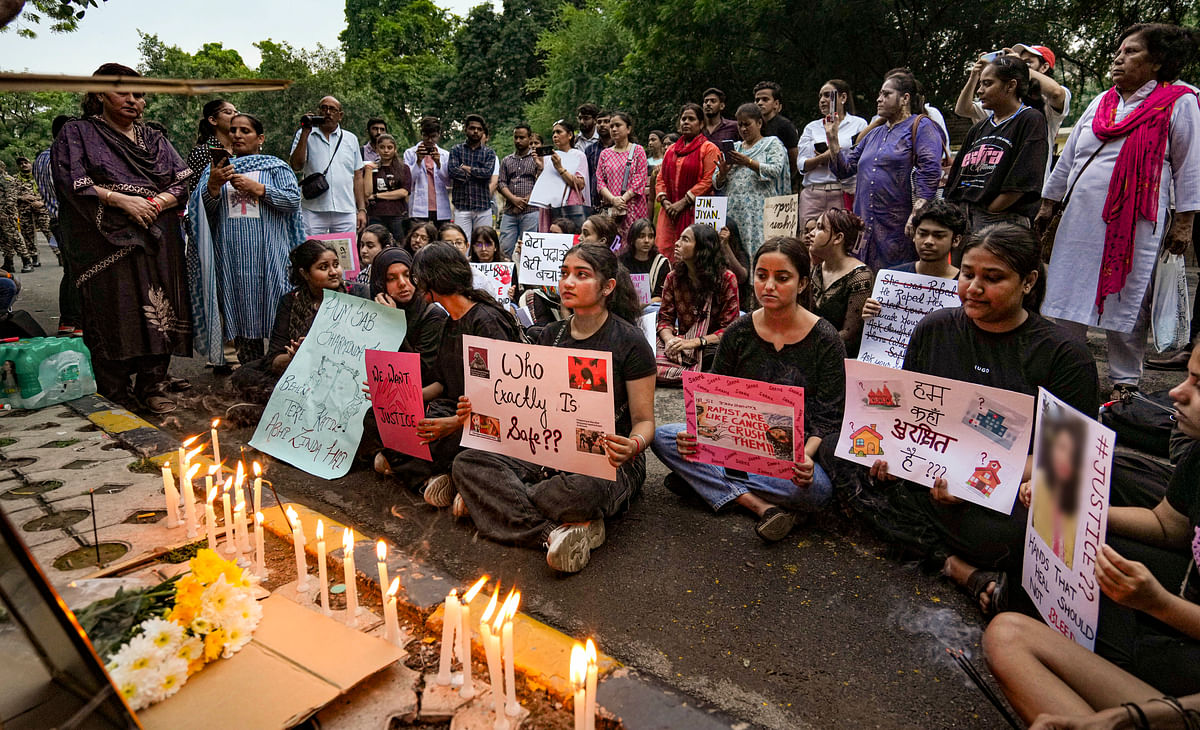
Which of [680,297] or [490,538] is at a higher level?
[680,297]

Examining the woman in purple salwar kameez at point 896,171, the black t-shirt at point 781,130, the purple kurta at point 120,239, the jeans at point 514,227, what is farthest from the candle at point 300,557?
the jeans at point 514,227

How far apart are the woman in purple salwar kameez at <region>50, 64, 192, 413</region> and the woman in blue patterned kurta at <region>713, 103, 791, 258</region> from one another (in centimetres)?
470

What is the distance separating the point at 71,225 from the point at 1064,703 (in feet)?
19.8

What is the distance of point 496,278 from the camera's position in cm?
655

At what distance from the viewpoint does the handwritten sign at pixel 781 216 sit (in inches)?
262

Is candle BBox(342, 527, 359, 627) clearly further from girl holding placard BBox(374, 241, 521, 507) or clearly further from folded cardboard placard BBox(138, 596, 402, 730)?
girl holding placard BBox(374, 241, 521, 507)

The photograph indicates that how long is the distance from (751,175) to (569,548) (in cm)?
507

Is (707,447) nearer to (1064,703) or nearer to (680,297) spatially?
(1064,703)

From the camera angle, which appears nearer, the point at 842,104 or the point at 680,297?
the point at 680,297

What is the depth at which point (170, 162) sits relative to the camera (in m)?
5.35

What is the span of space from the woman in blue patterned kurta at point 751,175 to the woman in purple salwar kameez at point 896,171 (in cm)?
117

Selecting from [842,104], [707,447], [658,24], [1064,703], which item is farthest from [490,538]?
[658,24]

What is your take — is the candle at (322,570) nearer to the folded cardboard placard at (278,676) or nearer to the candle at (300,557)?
the folded cardboard placard at (278,676)

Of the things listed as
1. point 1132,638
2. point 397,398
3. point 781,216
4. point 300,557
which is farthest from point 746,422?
point 781,216
